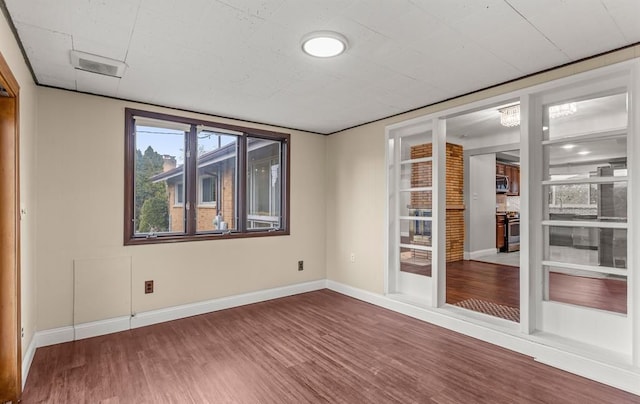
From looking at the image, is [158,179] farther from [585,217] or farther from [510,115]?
[510,115]

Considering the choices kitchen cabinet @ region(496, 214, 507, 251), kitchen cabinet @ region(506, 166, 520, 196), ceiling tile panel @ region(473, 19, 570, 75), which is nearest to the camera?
ceiling tile panel @ region(473, 19, 570, 75)

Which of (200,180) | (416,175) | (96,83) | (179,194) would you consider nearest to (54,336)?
(179,194)

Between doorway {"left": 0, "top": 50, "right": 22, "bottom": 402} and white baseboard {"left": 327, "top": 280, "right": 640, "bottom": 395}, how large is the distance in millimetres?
3353

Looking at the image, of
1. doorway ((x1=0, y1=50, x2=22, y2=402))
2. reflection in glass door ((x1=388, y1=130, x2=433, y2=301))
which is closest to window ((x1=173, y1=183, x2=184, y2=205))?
doorway ((x1=0, y1=50, x2=22, y2=402))

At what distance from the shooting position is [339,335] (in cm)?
321

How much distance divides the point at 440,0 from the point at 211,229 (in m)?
3.36

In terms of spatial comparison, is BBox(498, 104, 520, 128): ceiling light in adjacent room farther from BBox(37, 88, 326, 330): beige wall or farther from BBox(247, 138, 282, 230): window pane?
BBox(37, 88, 326, 330): beige wall

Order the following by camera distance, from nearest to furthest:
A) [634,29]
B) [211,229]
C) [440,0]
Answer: [440,0]
[634,29]
[211,229]

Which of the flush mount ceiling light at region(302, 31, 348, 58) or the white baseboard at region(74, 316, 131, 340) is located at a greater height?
the flush mount ceiling light at region(302, 31, 348, 58)

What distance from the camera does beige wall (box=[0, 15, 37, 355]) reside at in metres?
2.27

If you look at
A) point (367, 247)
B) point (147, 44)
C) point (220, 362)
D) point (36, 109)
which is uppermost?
point (147, 44)

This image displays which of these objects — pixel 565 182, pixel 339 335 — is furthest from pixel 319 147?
pixel 565 182

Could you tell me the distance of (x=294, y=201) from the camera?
4715mm

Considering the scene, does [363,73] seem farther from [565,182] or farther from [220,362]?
[220,362]
